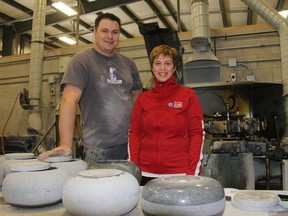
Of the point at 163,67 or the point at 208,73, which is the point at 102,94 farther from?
the point at 208,73

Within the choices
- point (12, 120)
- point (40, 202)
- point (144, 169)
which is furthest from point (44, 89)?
point (40, 202)

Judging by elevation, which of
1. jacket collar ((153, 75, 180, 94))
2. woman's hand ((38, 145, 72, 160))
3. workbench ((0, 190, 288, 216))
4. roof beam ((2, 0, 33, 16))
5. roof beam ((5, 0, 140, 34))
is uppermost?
roof beam ((2, 0, 33, 16))

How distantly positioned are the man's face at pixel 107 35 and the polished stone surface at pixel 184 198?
1133 millimetres

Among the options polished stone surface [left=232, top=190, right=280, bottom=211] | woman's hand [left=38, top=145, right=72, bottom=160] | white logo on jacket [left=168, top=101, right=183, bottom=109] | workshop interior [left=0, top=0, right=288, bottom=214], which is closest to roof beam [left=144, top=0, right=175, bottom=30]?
workshop interior [left=0, top=0, right=288, bottom=214]

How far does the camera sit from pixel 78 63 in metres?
1.52

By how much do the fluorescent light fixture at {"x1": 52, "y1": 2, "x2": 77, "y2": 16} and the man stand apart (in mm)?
3795

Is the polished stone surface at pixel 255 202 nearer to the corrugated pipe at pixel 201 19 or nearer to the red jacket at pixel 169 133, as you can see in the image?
Answer: the red jacket at pixel 169 133

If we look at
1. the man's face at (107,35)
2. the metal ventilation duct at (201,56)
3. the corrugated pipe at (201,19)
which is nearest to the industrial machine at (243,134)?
the metal ventilation duct at (201,56)

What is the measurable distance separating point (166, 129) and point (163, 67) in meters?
0.32

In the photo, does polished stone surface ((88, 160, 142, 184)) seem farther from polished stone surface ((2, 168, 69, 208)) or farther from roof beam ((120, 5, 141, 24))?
roof beam ((120, 5, 141, 24))

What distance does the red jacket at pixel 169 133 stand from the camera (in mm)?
1364

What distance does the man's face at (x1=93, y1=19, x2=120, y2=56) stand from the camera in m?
1.57

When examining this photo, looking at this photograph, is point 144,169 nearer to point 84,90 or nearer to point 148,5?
point 84,90

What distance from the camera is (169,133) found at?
1.37 meters
